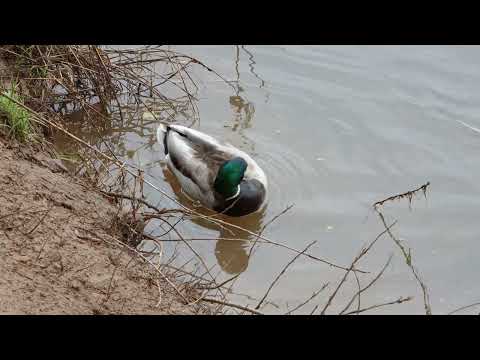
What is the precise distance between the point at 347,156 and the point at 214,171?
129 cm

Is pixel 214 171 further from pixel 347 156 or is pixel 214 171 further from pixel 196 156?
pixel 347 156

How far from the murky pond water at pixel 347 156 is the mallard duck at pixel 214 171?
0.56 feet

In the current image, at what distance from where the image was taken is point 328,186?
6082 mm

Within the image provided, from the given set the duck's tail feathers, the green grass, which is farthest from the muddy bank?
the duck's tail feathers

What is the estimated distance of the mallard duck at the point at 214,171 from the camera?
600 centimetres

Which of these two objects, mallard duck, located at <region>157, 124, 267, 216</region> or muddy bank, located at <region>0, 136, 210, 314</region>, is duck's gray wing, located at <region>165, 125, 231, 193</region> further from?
muddy bank, located at <region>0, 136, 210, 314</region>

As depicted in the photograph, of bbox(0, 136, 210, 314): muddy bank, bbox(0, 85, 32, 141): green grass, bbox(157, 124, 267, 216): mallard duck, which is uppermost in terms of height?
bbox(0, 85, 32, 141): green grass

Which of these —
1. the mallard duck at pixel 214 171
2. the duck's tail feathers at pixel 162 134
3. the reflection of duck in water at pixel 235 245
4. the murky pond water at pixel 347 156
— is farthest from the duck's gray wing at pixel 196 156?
the reflection of duck in water at pixel 235 245

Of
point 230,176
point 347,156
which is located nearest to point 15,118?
point 230,176

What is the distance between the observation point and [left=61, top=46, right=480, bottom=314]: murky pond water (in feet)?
16.7

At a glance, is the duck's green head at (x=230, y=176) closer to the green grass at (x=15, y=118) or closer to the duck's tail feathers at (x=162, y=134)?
the duck's tail feathers at (x=162, y=134)
